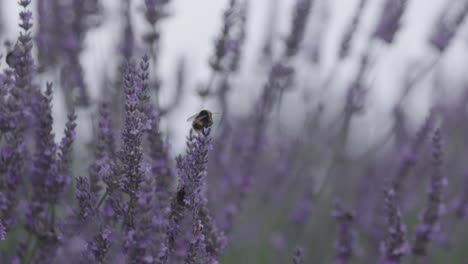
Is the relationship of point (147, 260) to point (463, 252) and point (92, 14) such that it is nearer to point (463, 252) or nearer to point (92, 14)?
point (92, 14)

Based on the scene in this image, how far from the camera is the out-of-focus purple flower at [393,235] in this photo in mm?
1961

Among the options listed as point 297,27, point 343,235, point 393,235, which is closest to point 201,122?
point 393,235

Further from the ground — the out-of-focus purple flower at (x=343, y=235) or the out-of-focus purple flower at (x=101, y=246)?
the out-of-focus purple flower at (x=343, y=235)

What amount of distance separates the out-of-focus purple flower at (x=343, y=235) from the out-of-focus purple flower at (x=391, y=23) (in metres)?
1.12

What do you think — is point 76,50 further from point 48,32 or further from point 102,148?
point 102,148

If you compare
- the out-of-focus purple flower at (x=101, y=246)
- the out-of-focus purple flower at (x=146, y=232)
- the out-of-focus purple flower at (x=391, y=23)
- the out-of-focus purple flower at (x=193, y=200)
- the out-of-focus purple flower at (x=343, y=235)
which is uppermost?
the out-of-focus purple flower at (x=391, y=23)

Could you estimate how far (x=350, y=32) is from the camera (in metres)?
3.33

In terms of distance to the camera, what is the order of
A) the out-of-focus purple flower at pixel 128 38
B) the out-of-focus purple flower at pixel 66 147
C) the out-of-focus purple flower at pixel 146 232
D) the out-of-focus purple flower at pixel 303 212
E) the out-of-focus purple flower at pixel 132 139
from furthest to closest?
the out-of-focus purple flower at pixel 303 212 → the out-of-focus purple flower at pixel 128 38 → the out-of-focus purple flower at pixel 66 147 → the out-of-focus purple flower at pixel 132 139 → the out-of-focus purple flower at pixel 146 232

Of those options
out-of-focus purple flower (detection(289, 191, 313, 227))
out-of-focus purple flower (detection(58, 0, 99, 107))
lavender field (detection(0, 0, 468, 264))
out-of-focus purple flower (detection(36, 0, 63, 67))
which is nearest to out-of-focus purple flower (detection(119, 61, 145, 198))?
lavender field (detection(0, 0, 468, 264))

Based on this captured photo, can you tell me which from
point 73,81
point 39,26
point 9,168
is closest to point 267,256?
point 73,81

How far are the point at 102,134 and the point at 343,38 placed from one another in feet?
5.89

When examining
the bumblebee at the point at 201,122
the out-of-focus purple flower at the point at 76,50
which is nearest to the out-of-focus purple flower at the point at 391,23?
the out-of-focus purple flower at the point at 76,50

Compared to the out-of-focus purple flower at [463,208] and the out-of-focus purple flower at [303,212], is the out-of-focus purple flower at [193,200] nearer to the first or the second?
the out-of-focus purple flower at [463,208]

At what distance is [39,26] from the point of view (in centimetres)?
295
